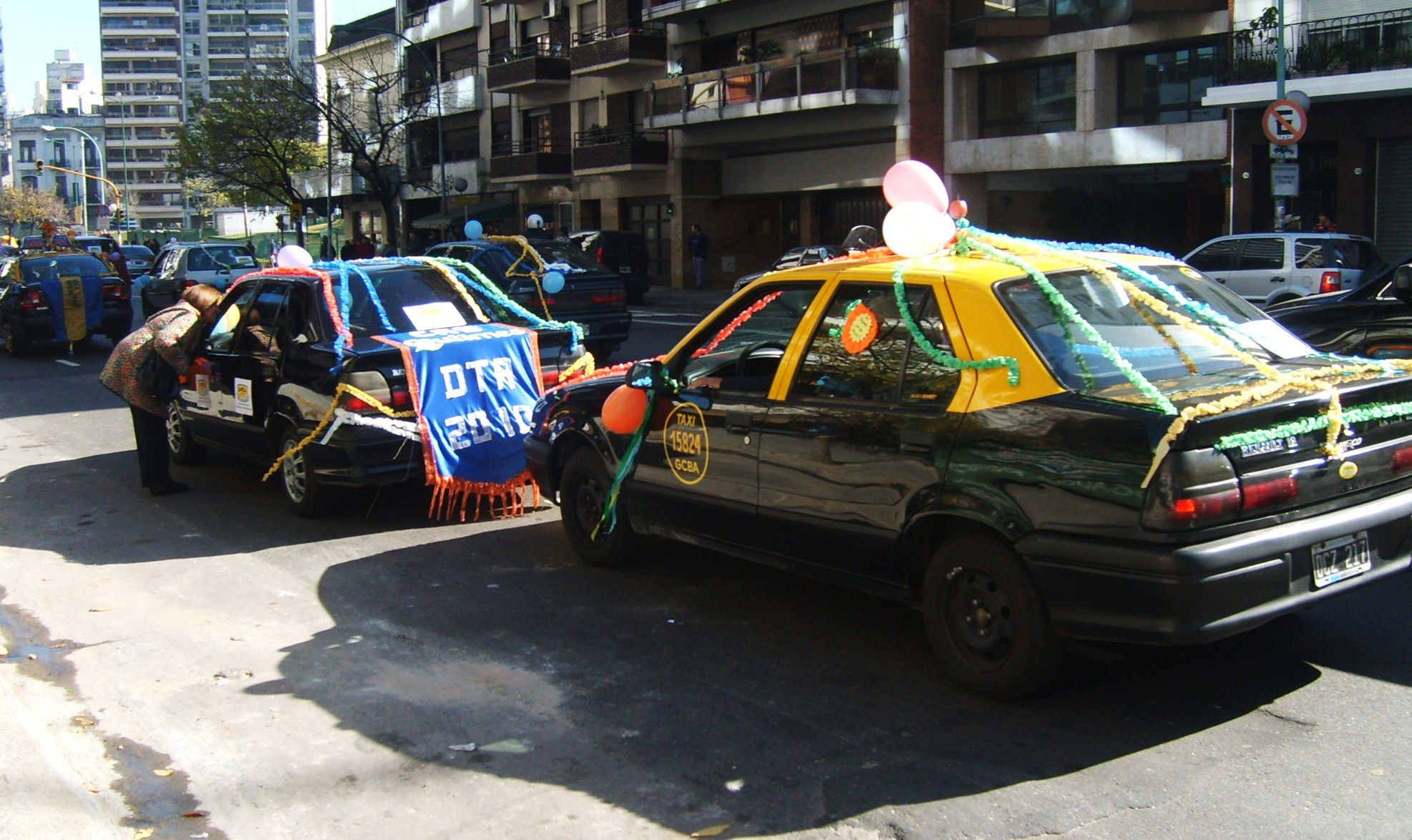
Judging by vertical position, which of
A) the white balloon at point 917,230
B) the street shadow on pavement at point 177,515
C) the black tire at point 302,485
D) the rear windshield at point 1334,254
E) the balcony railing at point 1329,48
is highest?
the balcony railing at point 1329,48

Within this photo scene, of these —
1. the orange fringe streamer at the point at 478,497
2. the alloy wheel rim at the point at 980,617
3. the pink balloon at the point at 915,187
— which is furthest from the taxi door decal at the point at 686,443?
the orange fringe streamer at the point at 478,497

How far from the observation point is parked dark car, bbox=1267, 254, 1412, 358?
816 cm

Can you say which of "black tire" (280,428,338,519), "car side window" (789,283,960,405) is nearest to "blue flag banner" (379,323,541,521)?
"black tire" (280,428,338,519)

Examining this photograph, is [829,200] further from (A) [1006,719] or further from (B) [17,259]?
(A) [1006,719]

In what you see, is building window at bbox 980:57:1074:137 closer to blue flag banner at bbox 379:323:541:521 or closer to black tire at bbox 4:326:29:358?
black tire at bbox 4:326:29:358

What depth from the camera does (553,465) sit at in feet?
23.4

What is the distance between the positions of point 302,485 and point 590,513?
8.33 ft

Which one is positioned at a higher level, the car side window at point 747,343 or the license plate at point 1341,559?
the car side window at point 747,343

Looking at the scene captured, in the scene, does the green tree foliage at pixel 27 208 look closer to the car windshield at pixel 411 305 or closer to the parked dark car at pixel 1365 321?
the car windshield at pixel 411 305

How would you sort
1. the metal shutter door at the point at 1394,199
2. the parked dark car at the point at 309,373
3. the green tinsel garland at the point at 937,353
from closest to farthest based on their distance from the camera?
the green tinsel garland at the point at 937,353
the parked dark car at the point at 309,373
the metal shutter door at the point at 1394,199

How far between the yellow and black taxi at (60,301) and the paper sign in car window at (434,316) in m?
14.6

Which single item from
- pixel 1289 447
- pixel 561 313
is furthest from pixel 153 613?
pixel 561 313

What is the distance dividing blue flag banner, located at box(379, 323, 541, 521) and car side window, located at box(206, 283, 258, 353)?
160cm

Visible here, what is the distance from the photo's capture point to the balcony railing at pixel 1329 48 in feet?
74.8
